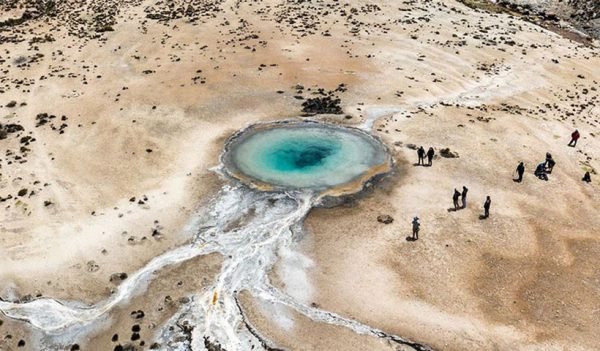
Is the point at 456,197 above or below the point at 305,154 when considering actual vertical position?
above

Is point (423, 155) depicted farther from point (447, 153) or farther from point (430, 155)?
point (447, 153)

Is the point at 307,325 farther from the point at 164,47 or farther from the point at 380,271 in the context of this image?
the point at 164,47

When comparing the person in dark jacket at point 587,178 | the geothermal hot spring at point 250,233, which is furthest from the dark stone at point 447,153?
the person in dark jacket at point 587,178

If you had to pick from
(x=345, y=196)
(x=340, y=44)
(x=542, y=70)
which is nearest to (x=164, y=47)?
(x=340, y=44)

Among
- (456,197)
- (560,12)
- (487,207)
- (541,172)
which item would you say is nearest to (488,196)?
(487,207)

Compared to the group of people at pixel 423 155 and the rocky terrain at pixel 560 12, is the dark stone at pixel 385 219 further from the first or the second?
the rocky terrain at pixel 560 12
